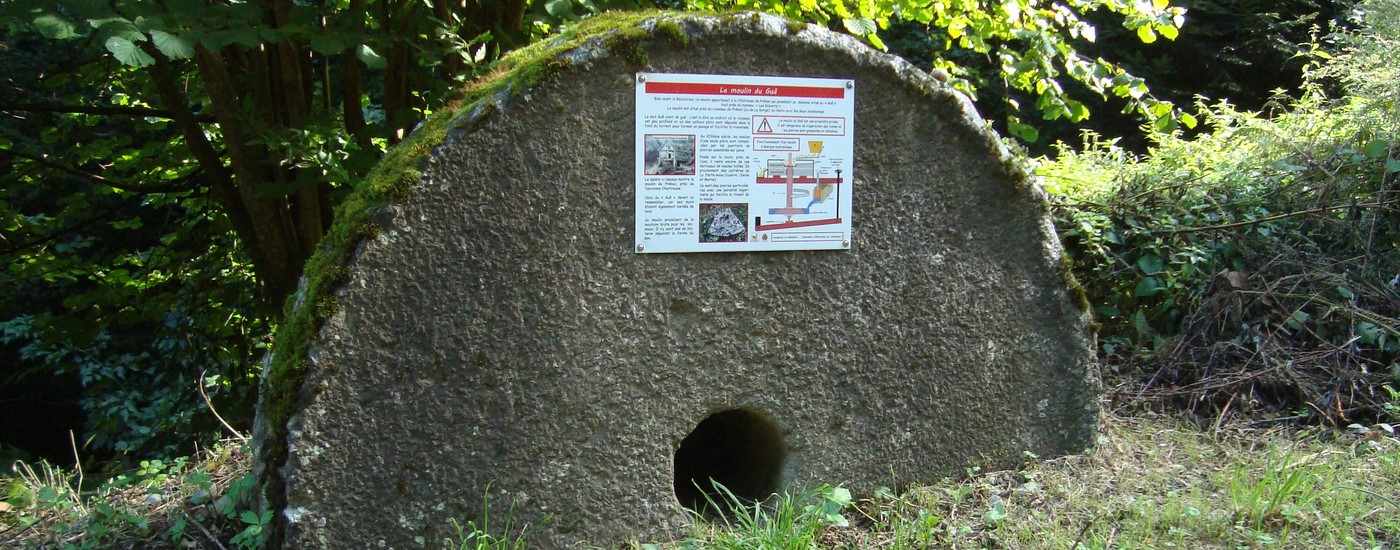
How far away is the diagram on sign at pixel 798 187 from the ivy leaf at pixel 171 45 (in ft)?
5.26

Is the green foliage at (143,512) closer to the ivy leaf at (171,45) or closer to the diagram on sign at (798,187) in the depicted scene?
the ivy leaf at (171,45)

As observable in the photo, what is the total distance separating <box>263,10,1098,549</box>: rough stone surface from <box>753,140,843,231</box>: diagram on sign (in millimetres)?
114

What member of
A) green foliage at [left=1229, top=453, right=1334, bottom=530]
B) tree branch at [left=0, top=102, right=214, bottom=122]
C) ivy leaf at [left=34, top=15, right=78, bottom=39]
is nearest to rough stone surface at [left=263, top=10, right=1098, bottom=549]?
green foliage at [left=1229, top=453, right=1334, bottom=530]

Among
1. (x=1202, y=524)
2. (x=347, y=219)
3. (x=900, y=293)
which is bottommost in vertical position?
(x=1202, y=524)

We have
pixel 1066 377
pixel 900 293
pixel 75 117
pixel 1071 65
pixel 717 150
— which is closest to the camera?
pixel 717 150

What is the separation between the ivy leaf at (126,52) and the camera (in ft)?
8.30

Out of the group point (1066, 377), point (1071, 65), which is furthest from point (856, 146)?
point (1071, 65)

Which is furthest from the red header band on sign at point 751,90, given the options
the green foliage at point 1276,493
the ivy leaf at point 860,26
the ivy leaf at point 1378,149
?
the ivy leaf at point 1378,149

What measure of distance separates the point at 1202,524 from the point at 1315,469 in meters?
0.68

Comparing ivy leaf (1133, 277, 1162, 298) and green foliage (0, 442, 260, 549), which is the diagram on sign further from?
ivy leaf (1133, 277, 1162, 298)

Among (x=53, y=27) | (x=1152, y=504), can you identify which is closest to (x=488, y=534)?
(x=53, y=27)

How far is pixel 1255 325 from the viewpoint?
14.8ft

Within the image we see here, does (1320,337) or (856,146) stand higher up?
(856,146)

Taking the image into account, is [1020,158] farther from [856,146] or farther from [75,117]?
[75,117]
